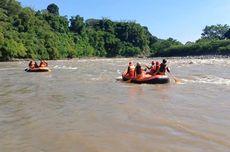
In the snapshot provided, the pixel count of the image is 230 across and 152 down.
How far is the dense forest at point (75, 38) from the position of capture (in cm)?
Result: 7494

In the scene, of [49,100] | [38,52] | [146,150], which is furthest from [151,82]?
[38,52]

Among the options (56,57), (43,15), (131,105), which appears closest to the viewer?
(131,105)

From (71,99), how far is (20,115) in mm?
3357

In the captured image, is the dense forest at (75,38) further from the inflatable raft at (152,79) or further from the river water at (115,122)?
the river water at (115,122)

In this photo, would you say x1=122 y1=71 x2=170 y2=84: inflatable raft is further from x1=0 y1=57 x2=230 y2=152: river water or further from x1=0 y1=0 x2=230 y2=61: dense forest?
x1=0 y1=0 x2=230 y2=61: dense forest

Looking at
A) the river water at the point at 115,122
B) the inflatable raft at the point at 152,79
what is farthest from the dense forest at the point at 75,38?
the river water at the point at 115,122

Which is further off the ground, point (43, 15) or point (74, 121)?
point (43, 15)

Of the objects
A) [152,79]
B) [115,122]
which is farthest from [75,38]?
[115,122]

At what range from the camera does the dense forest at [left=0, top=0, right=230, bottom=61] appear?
246 ft

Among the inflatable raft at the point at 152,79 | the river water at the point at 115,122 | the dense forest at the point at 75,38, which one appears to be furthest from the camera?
the dense forest at the point at 75,38

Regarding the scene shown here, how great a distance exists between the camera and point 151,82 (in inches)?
778

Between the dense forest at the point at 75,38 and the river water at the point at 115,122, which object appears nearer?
the river water at the point at 115,122

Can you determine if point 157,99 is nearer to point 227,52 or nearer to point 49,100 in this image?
point 49,100

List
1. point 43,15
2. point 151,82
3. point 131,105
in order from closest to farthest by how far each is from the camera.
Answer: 1. point 131,105
2. point 151,82
3. point 43,15
